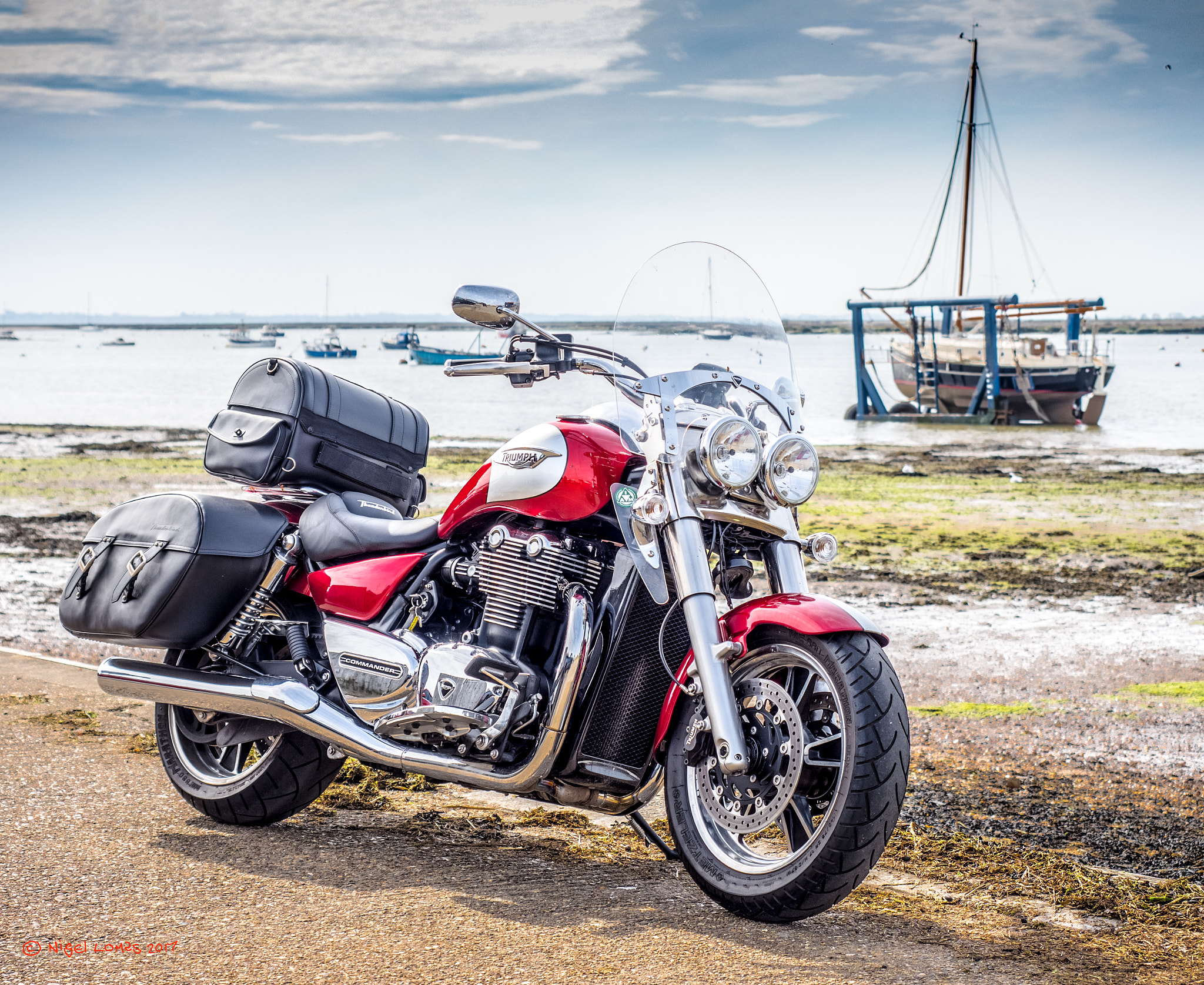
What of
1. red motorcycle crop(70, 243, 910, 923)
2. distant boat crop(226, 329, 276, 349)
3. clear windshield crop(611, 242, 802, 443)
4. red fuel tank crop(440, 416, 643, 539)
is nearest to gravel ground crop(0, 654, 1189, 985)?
red motorcycle crop(70, 243, 910, 923)

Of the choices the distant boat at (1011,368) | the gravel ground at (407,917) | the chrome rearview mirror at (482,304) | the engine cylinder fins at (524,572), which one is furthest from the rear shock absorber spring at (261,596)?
the distant boat at (1011,368)

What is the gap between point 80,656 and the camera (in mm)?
7492

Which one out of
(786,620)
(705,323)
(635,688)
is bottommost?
(635,688)

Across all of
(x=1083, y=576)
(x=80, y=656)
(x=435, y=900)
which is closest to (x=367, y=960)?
(x=435, y=900)

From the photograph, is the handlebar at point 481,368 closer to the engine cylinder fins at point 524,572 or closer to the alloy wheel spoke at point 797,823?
the engine cylinder fins at point 524,572

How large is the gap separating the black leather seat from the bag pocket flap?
30cm

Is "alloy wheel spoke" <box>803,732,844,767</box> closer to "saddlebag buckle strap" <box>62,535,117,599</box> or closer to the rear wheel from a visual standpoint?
the rear wheel

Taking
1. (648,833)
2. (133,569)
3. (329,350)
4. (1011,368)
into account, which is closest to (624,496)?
(648,833)

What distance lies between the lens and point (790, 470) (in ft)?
11.4

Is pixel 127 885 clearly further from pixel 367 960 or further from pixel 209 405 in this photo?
pixel 209 405

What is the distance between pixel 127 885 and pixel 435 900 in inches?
36.9

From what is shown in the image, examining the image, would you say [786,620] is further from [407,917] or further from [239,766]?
[239,766]

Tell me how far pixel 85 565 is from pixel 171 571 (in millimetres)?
452

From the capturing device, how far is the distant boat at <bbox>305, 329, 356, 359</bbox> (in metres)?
108
